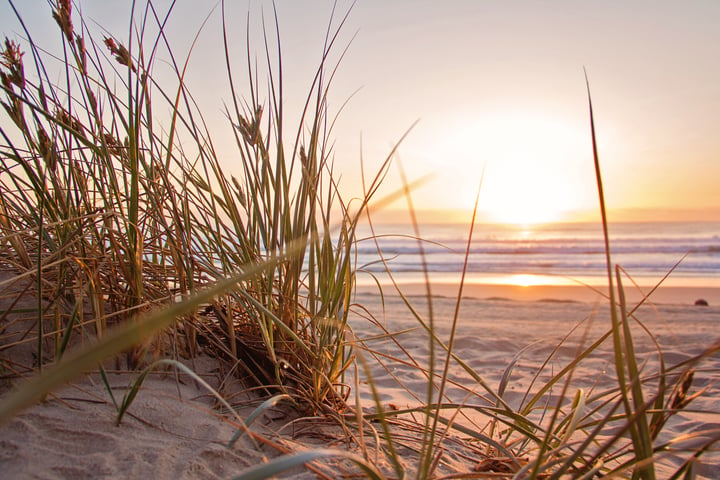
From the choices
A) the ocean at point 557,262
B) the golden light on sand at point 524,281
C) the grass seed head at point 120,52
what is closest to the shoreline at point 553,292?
the golden light on sand at point 524,281

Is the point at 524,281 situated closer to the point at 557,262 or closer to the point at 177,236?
the point at 557,262

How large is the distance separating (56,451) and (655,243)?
58.4 feet

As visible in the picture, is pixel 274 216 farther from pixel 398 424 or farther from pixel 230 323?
pixel 398 424

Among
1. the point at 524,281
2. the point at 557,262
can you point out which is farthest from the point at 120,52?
the point at 557,262

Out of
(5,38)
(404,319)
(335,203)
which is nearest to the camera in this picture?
(5,38)

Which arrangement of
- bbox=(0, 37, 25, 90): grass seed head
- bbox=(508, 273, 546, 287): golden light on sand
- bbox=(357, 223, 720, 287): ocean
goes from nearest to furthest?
bbox=(0, 37, 25, 90): grass seed head < bbox=(508, 273, 546, 287): golden light on sand < bbox=(357, 223, 720, 287): ocean

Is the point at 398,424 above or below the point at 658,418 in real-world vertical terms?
below

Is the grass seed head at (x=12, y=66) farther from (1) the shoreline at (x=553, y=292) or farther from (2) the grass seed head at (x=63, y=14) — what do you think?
(1) the shoreline at (x=553, y=292)

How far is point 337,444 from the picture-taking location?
125 centimetres

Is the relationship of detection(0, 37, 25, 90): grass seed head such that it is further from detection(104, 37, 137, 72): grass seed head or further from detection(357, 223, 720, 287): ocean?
detection(357, 223, 720, 287): ocean

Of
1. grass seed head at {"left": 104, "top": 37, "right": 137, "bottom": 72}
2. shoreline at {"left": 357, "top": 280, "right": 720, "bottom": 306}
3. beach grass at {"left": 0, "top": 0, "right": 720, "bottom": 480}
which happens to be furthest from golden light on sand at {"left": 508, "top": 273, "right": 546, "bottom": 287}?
grass seed head at {"left": 104, "top": 37, "right": 137, "bottom": 72}

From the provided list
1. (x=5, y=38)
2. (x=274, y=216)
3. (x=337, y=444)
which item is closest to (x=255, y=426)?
(x=337, y=444)

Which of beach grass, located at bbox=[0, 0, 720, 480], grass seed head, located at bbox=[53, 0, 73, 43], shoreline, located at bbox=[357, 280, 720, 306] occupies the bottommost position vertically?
shoreline, located at bbox=[357, 280, 720, 306]

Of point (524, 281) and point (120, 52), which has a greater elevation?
point (120, 52)
